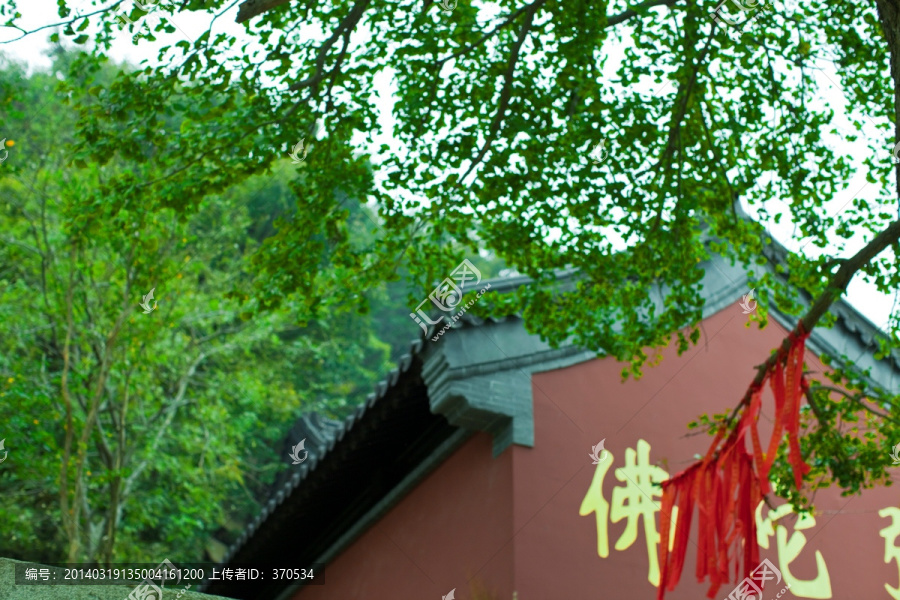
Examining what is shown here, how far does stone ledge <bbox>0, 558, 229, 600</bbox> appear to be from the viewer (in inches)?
115

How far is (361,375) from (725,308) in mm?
12176

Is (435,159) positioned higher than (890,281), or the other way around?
(435,159)

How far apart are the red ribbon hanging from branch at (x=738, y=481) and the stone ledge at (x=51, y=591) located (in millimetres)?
2163

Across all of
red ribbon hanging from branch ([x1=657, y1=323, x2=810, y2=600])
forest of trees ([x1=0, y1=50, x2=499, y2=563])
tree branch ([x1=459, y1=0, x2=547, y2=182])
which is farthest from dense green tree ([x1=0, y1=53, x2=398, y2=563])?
red ribbon hanging from branch ([x1=657, y1=323, x2=810, y2=600])

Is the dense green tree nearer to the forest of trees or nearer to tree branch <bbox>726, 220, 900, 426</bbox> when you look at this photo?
the forest of trees

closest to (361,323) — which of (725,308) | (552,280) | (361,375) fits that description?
(361,375)

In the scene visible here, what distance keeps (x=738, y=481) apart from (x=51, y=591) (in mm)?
2736

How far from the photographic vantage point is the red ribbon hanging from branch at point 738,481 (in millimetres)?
3705

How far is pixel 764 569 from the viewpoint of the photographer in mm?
5676

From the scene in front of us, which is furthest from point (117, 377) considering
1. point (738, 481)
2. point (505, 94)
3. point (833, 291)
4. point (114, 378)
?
point (833, 291)

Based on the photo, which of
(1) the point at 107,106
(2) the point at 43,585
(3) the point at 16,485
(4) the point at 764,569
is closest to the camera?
(2) the point at 43,585

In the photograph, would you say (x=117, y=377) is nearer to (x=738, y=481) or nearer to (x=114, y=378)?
(x=114, y=378)

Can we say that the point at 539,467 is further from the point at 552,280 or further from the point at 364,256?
the point at 364,256

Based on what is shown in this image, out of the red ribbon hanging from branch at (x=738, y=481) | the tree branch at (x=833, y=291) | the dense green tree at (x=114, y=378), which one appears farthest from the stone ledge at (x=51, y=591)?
the dense green tree at (x=114, y=378)
